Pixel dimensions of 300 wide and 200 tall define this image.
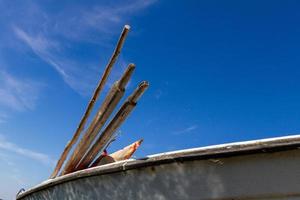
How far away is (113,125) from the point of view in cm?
615

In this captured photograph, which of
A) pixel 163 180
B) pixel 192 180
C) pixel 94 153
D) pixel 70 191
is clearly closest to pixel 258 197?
pixel 192 180

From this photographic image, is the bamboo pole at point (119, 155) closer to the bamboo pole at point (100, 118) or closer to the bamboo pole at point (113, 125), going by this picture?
the bamboo pole at point (113, 125)

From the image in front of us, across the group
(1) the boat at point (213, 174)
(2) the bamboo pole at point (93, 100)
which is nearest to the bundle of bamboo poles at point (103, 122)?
(2) the bamboo pole at point (93, 100)

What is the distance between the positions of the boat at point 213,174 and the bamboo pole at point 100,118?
4.11 feet

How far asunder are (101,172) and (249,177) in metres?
→ 1.85

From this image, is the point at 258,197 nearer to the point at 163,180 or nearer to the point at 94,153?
the point at 163,180

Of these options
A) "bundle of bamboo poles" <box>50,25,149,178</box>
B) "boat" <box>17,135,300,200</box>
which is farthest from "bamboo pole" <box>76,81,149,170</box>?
"boat" <box>17,135,300,200</box>

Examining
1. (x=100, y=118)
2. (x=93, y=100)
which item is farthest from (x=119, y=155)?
(x=100, y=118)

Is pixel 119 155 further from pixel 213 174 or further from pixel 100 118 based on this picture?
pixel 213 174

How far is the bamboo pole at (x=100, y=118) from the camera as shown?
5790 millimetres

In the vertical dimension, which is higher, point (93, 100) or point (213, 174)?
point (93, 100)

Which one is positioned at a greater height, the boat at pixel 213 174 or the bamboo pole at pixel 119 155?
the bamboo pole at pixel 119 155

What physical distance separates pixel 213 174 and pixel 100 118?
8.29ft

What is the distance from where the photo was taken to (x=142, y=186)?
4461mm
